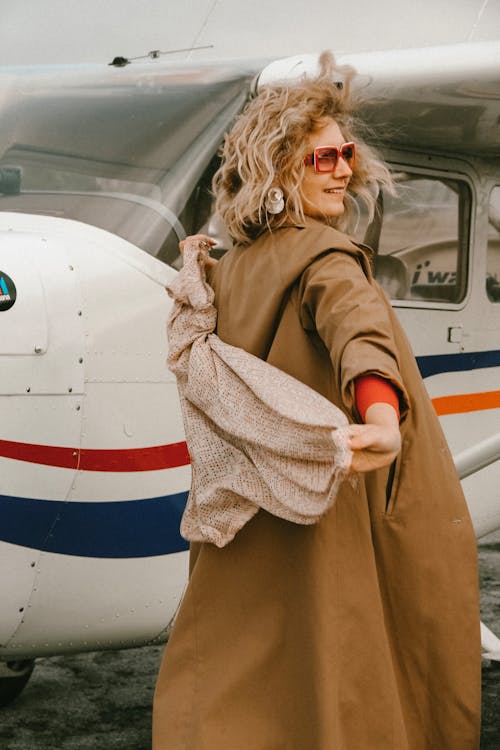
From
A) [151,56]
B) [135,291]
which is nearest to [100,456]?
[135,291]

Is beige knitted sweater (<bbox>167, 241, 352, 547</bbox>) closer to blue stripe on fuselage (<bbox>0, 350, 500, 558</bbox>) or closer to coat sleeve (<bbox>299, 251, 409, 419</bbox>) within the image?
coat sleeve (<bbox>299, 251, 409, 419</bbox>)

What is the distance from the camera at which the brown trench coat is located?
2342 millimetres

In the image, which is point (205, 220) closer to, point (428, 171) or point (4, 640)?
point (428, 171)

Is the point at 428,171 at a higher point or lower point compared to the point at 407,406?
higher

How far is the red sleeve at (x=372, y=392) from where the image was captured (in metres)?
2.07

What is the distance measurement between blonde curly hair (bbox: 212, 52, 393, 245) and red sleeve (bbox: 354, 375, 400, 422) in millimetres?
456

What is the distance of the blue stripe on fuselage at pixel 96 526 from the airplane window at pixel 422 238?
1.20 m

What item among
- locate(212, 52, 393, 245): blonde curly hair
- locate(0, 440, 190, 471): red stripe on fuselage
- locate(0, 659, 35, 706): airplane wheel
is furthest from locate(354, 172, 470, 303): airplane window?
locate(0, 659, 35, 706): airplane wheel

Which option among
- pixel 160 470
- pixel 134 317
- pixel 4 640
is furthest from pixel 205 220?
pixel 4 640

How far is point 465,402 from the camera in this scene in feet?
13.3

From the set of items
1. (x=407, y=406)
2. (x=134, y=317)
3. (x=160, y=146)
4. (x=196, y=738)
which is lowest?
(x=196, y=738)

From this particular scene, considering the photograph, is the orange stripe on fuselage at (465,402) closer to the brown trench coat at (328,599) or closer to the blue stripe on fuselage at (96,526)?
the blue stripe on fuselage at (96,526)

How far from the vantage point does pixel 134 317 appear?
3092 mm

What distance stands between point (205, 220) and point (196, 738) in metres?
1.57
